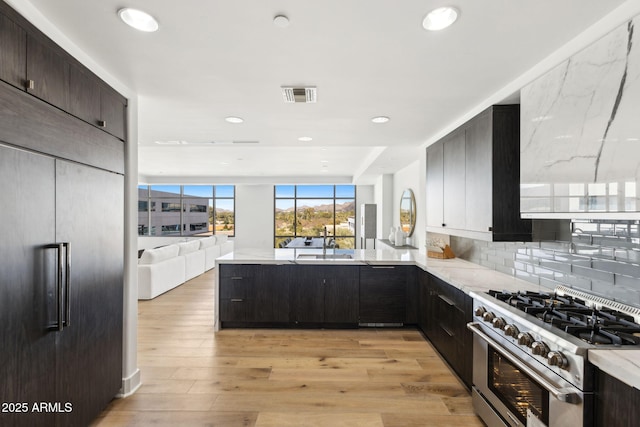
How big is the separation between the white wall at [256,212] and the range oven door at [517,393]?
8.52 metres

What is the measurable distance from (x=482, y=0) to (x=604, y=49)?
0.65m

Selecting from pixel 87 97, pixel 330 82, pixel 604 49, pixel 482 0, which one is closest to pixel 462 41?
pixel 482 0

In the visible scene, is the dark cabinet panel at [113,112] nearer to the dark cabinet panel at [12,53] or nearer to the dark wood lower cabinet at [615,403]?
the dark cabinet panel at [12,53]

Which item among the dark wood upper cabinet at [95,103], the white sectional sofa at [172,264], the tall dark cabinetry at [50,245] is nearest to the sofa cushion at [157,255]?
the white sectional sofa at [172,264]

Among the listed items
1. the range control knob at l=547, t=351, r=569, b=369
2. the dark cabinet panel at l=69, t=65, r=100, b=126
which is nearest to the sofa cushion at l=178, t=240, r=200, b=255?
the dark cabinet panel at l=69, t=65, r=100, b=126

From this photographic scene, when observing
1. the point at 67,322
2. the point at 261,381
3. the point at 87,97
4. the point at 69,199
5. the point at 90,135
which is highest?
the point at 87,97

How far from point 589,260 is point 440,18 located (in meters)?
1.74

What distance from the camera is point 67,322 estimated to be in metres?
1.70

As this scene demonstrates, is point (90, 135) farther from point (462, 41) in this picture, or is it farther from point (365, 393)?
point (365, 393)

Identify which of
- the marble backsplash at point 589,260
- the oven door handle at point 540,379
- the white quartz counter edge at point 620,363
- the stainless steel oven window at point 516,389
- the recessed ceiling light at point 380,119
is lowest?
the stainless steel oven window at point 516,389

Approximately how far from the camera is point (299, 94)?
2.48m

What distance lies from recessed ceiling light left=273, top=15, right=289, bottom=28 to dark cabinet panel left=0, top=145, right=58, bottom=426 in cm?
133

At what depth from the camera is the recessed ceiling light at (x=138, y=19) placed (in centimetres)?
150

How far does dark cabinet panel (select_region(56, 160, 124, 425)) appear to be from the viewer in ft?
5.74
